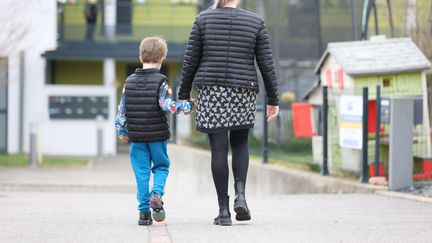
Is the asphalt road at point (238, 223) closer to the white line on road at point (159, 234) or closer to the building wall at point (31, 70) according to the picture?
the white line on road at point (159, 234)

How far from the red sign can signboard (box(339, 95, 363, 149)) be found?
200 centimetres

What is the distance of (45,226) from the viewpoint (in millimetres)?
8398

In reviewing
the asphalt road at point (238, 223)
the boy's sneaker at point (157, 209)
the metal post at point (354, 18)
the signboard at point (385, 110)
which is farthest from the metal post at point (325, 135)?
the boy's sneaker at point (157, 209)

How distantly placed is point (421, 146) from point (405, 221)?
14.7 feet

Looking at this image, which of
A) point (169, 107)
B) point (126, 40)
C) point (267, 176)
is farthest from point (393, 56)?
point (126, 40)

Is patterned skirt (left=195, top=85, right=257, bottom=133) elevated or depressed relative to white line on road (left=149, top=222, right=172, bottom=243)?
elevated

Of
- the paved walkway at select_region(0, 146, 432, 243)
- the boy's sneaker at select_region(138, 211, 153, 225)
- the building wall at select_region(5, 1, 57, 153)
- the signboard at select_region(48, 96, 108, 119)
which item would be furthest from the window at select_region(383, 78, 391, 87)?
the signboard at select_region(48, 96, 108, 119)

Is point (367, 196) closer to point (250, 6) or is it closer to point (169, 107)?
point (169, 107)

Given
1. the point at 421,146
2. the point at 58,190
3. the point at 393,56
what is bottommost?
the point at 58,190

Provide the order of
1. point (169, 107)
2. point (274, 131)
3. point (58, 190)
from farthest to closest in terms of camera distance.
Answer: point (58, 190) → point (274, 131) → point (169, 107)

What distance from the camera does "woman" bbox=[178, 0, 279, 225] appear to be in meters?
8.23

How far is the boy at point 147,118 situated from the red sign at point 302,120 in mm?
7301

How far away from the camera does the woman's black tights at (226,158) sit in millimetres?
8375

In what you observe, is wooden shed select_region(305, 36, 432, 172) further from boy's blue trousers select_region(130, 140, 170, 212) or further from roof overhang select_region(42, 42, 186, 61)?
roof overhang select_region(42, 42, 186, 61)
